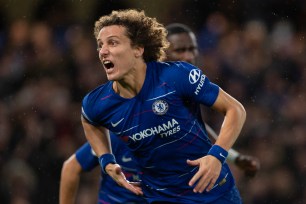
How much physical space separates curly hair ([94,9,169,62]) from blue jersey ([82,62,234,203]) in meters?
0.14

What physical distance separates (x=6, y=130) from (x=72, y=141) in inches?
29.5

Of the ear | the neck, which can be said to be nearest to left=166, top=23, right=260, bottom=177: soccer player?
the ear

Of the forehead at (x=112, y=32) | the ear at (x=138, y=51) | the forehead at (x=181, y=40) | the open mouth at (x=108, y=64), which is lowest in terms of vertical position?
the open mouth at (x=108, y=64)

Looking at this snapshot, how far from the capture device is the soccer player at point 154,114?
424cm

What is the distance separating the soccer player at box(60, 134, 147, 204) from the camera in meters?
5.16

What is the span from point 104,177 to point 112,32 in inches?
54.2

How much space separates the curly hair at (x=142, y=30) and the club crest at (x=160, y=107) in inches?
14.9

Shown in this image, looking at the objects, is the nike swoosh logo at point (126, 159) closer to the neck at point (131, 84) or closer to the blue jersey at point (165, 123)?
the blue jersey at point (165, 123)

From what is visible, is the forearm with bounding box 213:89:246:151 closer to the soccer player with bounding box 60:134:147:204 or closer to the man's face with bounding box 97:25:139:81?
the man's face with bounding box 97:25:139:81

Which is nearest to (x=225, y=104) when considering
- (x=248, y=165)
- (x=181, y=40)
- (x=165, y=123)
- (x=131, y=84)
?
(x=165, y=123)

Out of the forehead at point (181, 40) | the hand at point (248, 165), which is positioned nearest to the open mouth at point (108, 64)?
the forehead at point (181, 40)

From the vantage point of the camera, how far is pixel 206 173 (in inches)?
157

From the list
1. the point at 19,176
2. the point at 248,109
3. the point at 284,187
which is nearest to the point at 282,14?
the point at 248,109

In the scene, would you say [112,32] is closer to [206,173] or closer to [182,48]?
[206,173]
